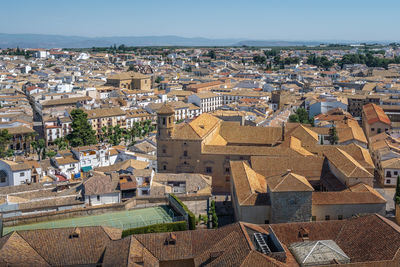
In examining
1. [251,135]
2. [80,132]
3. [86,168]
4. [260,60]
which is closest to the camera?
[251,135]

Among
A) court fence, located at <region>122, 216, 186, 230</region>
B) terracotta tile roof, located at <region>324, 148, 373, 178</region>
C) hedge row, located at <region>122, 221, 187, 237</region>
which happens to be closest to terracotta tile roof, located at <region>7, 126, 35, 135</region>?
court fence, located at <region>122, 216, 186, 230</region>

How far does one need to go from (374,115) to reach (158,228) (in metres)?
41.2

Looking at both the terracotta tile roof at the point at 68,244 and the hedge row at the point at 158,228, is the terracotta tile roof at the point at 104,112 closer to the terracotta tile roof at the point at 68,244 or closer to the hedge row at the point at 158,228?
the hedge row at the point at 158,228

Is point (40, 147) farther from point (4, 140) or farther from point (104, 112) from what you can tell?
point (104, 112)

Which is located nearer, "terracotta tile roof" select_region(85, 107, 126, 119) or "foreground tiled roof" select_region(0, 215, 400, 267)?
"foreground tiled roof" select_region(0, 215, 400, 267)

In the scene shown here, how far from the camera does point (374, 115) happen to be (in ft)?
183

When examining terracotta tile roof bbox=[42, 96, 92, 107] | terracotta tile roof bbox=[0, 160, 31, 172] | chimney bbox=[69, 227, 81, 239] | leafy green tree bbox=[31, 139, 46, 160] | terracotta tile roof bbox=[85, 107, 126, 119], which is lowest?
leafy green tree bbox=[31, 139, 46, 160]

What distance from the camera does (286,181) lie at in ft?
88.2

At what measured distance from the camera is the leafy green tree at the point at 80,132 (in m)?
59.2

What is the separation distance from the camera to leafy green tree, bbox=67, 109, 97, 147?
59.2 meters

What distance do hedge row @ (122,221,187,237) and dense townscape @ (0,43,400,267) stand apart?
0.05 metres

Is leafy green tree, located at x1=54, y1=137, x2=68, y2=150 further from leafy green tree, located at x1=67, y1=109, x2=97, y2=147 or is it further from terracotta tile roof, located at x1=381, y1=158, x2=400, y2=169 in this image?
terracotta tile roof, located at x1=381, y1=158, x2=400, y2=169

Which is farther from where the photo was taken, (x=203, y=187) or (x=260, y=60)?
(x=260, y=60)

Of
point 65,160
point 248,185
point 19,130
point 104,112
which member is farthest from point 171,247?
point 104,112
